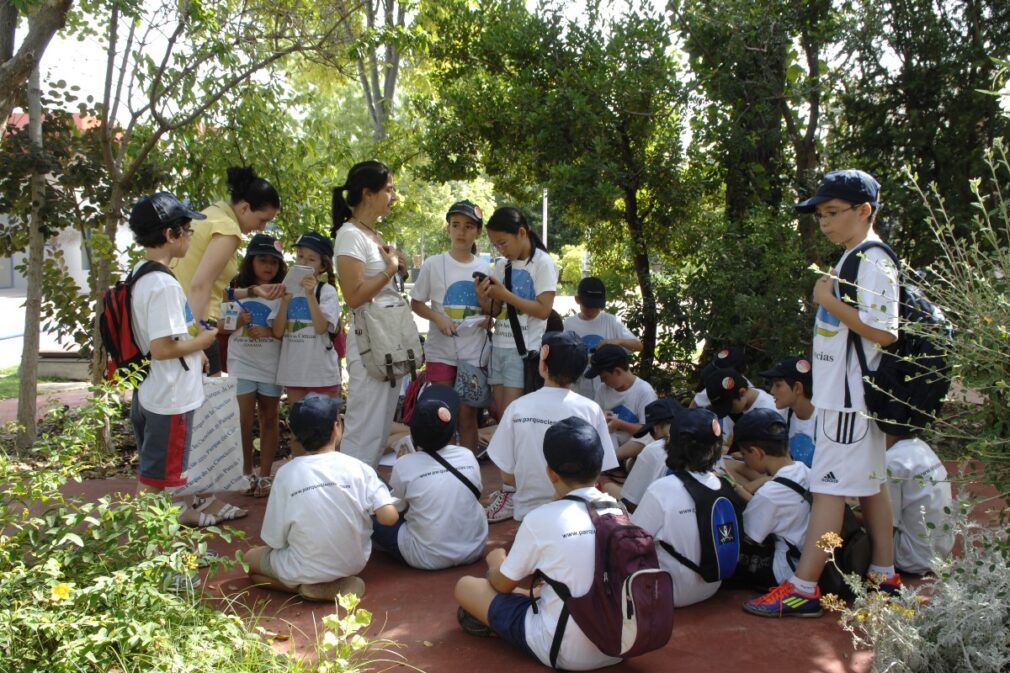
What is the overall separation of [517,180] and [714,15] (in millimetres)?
2446

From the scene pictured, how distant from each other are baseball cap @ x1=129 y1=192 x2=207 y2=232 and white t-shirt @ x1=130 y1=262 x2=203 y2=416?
0.19m

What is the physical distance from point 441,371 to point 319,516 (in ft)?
6.05

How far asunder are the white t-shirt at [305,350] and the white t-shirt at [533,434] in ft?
5.10

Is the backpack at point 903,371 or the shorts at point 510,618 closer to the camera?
the shorts at point 510,618

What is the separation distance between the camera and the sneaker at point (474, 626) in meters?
3.55

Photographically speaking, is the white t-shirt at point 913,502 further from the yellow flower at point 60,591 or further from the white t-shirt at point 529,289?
the yellow flower at point 60,591

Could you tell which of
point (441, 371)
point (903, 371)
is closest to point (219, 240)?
point (441, 371)

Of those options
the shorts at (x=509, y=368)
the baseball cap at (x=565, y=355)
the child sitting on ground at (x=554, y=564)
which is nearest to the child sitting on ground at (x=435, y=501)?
the baseball cap at (x=565, y=355)

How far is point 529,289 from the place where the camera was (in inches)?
213

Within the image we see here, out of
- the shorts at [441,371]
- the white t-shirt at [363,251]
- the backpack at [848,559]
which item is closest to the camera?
the backpack at [848,559]

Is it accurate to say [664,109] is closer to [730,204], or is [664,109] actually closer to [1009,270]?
[730,204]

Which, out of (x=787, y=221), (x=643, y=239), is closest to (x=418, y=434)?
(x=787, y=221)

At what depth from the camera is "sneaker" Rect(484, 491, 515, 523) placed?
16.5ft

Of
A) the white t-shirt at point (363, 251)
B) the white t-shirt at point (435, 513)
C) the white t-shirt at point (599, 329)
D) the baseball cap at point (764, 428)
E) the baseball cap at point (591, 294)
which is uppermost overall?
the white t-shirt at point (363, 251)
